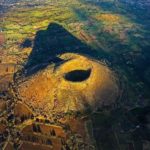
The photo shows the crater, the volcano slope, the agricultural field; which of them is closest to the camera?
the volcano slope

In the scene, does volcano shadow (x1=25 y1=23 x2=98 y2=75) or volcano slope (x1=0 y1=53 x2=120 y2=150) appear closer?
volcano slope (x1=0 y1=53 x2=120 y2=150)

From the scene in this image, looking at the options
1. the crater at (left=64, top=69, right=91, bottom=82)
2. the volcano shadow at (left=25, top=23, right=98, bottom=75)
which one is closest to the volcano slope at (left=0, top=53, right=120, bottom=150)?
the crater at (left=64, top=69, right=91, bottom=82)

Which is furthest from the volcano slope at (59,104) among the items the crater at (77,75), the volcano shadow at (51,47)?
the volcano shadow at (51,47)

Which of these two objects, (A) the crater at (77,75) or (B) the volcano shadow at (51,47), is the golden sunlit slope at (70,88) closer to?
(A) the crater at (77,75)

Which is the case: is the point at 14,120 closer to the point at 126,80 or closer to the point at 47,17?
the point at 126,80

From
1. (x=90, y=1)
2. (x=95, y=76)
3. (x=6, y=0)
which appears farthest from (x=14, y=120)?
(x=6, y=0)

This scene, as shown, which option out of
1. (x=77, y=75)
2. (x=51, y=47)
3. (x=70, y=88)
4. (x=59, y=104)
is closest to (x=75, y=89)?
(x=70, y=88)

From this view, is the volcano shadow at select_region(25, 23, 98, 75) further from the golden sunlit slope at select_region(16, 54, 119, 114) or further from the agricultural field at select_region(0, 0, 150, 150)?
the golden sunlit slope at select_region(16, 54, 119, 114)
